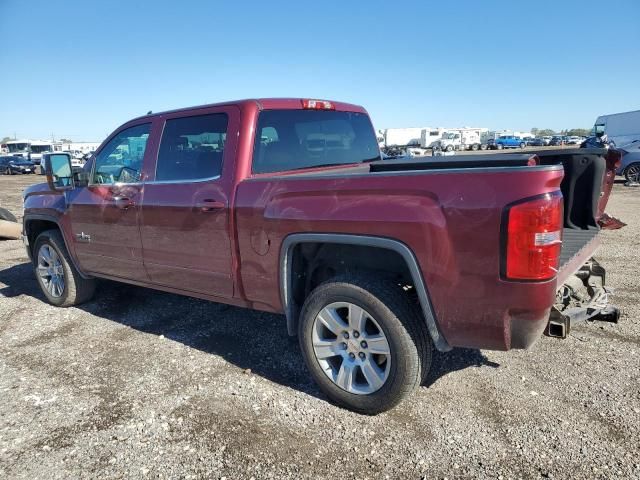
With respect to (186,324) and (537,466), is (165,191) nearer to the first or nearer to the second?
(186,324)

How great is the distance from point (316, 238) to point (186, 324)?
2.27 metres

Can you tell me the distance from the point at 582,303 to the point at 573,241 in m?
0.44

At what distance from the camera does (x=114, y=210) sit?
4164mm

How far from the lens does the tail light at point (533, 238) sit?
219 centimetres

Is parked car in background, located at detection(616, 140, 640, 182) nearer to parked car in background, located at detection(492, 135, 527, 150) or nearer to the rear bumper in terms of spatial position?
the rear bumper

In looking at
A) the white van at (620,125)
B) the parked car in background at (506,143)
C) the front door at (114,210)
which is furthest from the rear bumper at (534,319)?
the parked car in background at (506,143)

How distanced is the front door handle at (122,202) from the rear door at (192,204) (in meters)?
0.22

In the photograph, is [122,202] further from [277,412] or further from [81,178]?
[277,412]

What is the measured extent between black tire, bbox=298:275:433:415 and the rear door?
93 centimetres

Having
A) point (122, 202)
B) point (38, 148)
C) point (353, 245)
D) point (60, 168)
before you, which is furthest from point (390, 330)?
point (38, 148)

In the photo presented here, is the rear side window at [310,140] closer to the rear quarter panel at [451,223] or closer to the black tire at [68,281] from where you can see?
the rear quarter panel at [451,223]

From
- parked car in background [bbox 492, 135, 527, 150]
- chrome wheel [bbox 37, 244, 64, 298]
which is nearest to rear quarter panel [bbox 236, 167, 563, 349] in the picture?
chrome wheel [bbox 37, 244, 64, 298]

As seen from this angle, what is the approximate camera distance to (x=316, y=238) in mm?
2861

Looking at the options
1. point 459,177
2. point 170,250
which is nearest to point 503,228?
point 459,177
